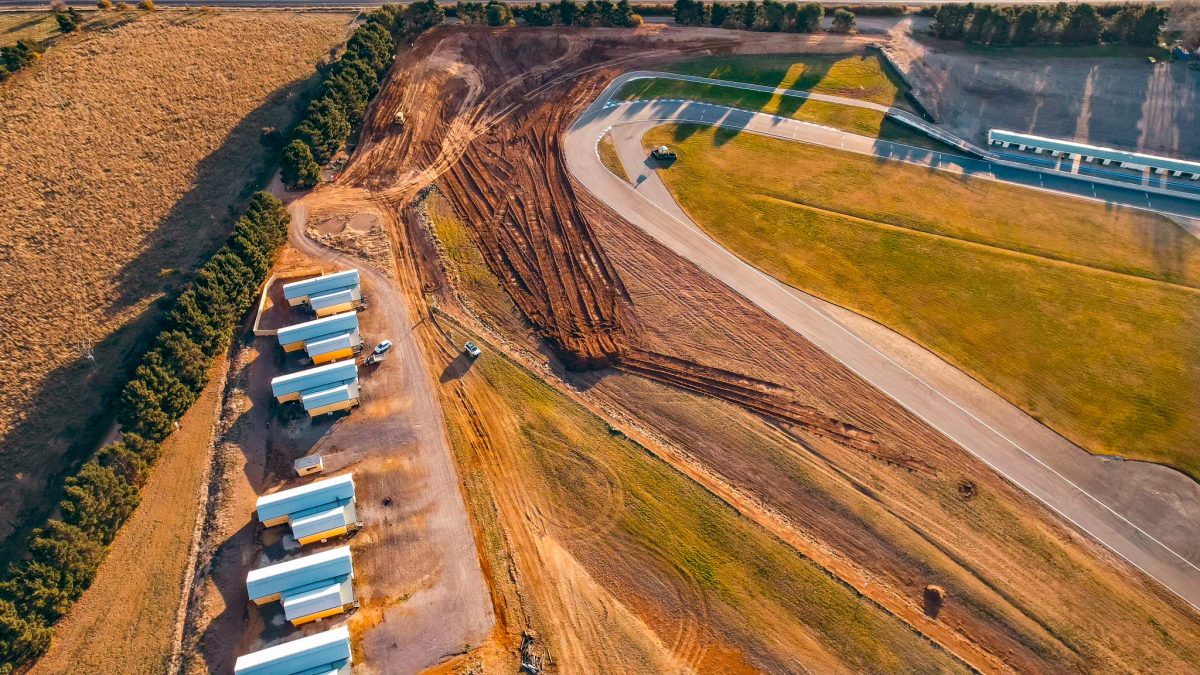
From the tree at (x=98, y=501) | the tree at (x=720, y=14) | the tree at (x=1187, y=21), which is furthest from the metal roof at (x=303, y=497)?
the tree at (x=1187, y=21)

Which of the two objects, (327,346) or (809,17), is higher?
(809,17)

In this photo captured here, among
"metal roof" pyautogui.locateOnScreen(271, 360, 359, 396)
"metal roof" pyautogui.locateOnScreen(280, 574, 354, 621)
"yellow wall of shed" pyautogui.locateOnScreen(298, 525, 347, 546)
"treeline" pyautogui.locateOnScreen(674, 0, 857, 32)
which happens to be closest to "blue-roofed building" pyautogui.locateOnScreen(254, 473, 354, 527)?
"yellow wall of shed" pyautogui.locateOnScreen(298, 525, 347, 546)

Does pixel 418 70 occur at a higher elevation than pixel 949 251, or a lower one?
higher

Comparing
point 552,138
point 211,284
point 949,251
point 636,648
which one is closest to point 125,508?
point 211,284

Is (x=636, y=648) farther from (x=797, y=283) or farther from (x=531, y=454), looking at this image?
(x=797, y=283)

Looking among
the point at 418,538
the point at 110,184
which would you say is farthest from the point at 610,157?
the point at 110,184

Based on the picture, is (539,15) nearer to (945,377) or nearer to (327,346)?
(327,346)
